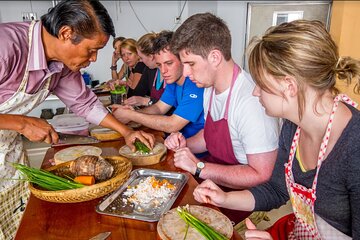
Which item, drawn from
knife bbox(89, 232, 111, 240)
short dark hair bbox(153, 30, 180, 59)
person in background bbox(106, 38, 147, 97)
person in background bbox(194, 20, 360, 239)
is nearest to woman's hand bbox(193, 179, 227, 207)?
person in background bbox(194, 20, 360, 239)

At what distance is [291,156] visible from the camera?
1142 mm

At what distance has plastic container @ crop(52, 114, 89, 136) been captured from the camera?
6.20 ft

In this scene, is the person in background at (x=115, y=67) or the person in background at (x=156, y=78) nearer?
the person in background at (x=156, y=78)

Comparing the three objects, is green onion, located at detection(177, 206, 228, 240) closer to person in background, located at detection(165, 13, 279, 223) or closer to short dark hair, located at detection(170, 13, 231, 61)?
person in background, located at detection(165, 13, 279, 223)

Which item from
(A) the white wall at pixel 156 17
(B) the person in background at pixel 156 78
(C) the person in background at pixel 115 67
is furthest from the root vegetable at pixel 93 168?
(A) the white wall at pixel 156 17

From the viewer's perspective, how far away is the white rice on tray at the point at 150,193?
1.05 meters

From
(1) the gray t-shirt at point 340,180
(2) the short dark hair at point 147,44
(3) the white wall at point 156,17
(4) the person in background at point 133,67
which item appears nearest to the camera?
(1) the gray t-shirt at point 340,180

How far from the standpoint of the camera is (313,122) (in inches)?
39.9

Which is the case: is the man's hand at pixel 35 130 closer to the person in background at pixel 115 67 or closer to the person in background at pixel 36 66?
the person in background at pixel 36 66

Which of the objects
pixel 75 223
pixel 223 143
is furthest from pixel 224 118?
pixel 75 223

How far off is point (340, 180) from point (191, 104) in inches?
42.8

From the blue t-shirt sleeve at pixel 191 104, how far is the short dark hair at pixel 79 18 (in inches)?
30.2

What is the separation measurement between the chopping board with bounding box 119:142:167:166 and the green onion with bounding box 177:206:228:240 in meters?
0.50

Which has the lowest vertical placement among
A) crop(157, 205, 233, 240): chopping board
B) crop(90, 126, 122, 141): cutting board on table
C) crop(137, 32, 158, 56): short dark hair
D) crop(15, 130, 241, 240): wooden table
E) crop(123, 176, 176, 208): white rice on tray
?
crop(90, 126, 122, 141): cutting board on table
